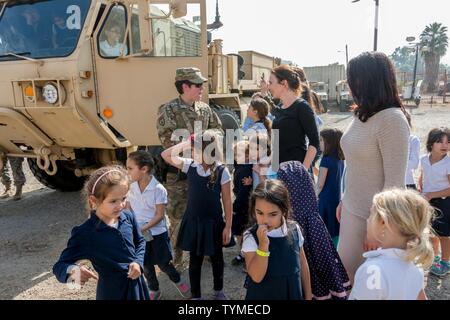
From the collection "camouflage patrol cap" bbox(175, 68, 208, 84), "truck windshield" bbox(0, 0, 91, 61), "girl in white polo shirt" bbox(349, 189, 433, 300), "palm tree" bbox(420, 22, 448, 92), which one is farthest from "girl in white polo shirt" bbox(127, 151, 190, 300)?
"palm tree" bbox(420, 22, 448, 92)

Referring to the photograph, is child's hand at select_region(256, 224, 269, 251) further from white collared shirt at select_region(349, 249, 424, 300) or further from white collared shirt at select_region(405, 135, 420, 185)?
white collared shirt at select_region(405, 135, 420, 185)

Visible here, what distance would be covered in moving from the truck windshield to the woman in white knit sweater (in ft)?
10.7

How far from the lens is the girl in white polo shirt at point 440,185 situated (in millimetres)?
3178

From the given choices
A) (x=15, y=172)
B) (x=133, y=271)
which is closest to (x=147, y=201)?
(x=133, y=271)

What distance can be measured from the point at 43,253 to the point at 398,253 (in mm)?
3672

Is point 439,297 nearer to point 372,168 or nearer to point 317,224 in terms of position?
point 317,224

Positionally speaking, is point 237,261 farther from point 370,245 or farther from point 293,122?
point 370,245

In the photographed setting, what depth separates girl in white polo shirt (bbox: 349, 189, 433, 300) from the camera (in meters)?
1.52

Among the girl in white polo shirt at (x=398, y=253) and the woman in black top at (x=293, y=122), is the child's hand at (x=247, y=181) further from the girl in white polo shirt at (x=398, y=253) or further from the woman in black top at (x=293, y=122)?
the girl in white polo shirt at (x=398, y=253)

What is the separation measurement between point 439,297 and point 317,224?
4.56ft

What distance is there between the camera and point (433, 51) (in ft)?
142
